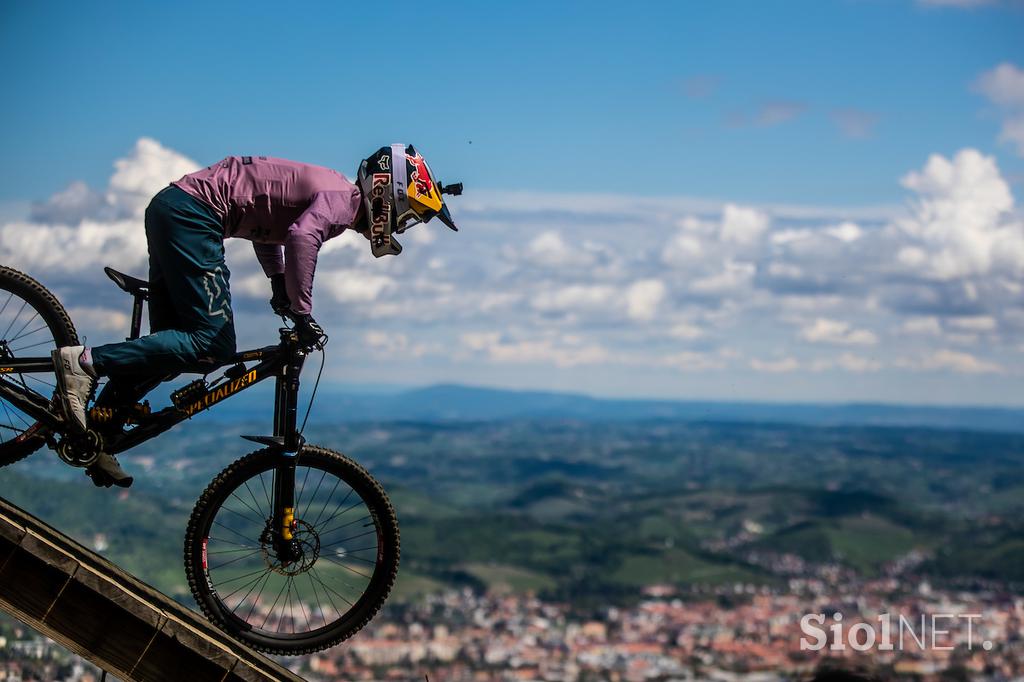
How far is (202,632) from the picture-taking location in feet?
20.1

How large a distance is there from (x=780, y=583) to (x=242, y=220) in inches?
7302

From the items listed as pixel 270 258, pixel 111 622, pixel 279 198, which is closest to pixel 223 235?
pixel 279 198

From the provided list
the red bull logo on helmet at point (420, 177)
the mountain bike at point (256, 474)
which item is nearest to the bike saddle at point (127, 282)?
the mountain bike at point (256, 474)

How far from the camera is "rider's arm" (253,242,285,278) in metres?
7.41

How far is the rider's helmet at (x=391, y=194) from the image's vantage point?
6840mm

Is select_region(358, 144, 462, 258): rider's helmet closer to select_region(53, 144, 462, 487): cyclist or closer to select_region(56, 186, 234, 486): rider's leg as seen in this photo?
select_region(53, 144, 462, 487): cyclist

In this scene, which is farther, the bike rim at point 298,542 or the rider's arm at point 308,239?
the bike rim at point 298,542

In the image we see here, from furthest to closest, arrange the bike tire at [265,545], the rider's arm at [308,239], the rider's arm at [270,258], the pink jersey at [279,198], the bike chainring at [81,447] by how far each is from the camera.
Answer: the rider's arm at [270,258]
the bike tire at [265,545]
the bike chainring at [81,447]
the pink jersey at [279,198]
the rider's arm at [308,239]

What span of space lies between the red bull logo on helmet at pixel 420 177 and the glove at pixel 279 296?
1146mm

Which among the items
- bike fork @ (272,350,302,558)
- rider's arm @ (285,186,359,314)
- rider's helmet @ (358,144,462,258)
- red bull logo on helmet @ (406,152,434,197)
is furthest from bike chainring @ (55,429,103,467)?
red bull logo on helmet @ (406,152,434,197)

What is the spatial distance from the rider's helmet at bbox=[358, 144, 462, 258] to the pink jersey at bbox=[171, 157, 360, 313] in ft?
0.41

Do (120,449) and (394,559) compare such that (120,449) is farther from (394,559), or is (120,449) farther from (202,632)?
(394,559)

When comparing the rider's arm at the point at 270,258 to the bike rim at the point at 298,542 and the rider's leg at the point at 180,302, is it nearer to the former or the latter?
the rider's leg at the point at 180,302

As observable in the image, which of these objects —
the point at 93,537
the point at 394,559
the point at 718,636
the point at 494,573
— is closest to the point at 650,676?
the point at 718,636
